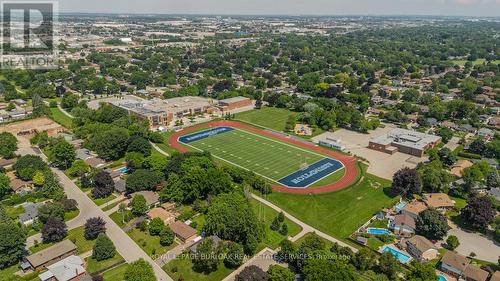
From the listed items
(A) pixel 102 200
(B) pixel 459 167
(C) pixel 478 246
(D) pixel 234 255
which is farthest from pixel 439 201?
(A) pixel 102 200

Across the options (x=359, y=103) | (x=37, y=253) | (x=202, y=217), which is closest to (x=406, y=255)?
(x=202, y=217)

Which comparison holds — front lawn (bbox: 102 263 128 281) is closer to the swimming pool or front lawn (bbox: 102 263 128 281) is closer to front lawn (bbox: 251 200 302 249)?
front lawn (bbox: 251 200 302 249)

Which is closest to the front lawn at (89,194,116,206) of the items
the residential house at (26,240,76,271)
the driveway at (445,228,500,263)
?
the residential house at (26,240,76,271)

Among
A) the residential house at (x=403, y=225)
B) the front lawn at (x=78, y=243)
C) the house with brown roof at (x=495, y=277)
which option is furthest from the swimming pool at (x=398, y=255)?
the front lawn at (x=78, y=243)

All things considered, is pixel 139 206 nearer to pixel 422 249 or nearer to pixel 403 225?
pixel 403 225

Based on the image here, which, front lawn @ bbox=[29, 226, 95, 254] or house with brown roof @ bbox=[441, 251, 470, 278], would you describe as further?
front lawn @ bbox=[29, 226, 95, 254]

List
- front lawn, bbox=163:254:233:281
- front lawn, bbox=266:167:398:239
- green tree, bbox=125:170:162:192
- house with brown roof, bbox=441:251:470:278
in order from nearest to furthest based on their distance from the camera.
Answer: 1. front lawn, bbox=163:254:233:281
2. house with brown roof, bbox=441:251:470:278
3. front lawn, bbox=266:167:398:239
4. green tree, bbox=125:170:162:192

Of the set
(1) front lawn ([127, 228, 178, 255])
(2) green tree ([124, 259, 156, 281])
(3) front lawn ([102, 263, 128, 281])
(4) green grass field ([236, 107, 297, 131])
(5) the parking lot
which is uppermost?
(4) green grass field ([236, 107, 297, 131])
